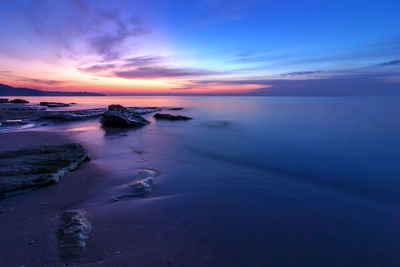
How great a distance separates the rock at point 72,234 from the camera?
2.54m

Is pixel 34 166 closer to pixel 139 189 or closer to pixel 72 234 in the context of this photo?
pixel 139 189

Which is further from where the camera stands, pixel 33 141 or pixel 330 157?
pixel 33 141

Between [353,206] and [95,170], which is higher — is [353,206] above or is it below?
below

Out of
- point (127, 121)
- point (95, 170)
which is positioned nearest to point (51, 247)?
point (95, 170)

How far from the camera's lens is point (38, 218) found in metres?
3.27

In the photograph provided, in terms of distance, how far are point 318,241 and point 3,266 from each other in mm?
4299

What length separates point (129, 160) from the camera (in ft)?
23.8

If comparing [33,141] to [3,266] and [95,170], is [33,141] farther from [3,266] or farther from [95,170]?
[3,266]

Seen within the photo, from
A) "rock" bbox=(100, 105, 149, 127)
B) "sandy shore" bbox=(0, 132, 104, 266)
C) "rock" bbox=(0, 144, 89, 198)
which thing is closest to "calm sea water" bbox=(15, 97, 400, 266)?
"sandy shore" bbox=(0, 132, 104, 266)

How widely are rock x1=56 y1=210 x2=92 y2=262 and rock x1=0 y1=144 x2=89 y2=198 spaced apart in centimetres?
155

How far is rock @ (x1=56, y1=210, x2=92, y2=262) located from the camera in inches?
100.0

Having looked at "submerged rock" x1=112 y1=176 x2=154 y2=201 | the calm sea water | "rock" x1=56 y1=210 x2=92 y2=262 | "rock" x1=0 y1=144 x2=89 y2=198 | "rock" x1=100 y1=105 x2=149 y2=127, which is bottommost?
the calm sea water

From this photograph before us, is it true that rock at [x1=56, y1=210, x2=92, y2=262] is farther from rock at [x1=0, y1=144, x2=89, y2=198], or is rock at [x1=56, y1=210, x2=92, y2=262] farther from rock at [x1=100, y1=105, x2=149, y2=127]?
rock at [x1=100, y1=105, x2=149, y2=127]

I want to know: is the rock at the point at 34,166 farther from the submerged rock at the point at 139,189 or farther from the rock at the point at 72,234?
the submerged rock at the point at 139,189
